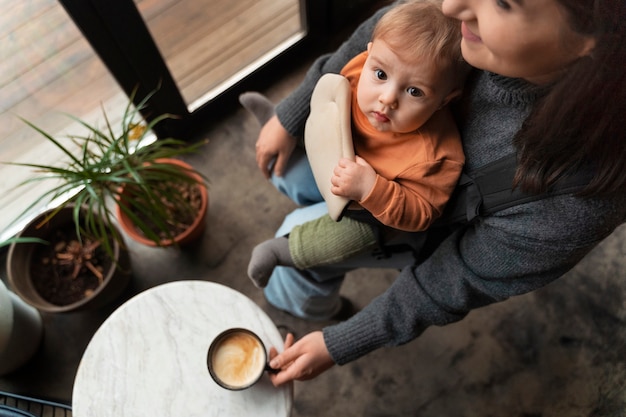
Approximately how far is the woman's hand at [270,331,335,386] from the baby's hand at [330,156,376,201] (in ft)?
1.09

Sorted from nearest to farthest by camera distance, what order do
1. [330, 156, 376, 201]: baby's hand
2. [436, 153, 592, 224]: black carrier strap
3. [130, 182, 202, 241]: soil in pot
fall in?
[436, 153, 592, 224]: black carrier strap
[330, 156, 376, 201]: baby's hand
[130, 182, 202, 241]: soil in pot

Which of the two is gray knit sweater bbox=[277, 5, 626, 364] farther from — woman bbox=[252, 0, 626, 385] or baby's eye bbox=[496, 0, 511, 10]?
baby's eye bbox=[496, 0, 511, 10]

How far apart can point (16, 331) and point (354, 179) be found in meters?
1.08

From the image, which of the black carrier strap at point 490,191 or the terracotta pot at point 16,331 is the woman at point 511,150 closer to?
the black carrier strap at point 490,191

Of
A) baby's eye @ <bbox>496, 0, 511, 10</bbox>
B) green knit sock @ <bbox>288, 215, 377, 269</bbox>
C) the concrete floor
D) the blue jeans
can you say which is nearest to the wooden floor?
the concrete floor

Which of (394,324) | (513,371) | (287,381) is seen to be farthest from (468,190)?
(513,371)

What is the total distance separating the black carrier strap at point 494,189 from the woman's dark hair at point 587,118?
0.05ft

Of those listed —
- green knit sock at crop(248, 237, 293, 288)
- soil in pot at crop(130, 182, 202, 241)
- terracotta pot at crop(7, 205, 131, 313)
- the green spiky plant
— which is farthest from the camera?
soil in pot at crop(130, 182, 202, 241)

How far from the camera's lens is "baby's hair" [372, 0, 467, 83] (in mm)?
680

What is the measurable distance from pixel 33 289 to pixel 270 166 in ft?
2.53

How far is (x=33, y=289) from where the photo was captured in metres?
1.31

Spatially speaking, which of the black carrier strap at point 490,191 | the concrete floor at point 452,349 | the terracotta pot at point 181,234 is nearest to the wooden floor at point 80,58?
the terracotta pot at point 181,234

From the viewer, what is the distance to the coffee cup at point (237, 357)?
0.89 metres

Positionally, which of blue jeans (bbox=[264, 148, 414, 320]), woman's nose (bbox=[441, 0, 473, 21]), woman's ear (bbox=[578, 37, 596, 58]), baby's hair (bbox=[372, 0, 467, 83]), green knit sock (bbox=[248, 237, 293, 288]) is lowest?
blue jeans (bbox=[264, 148, 414, 320])
